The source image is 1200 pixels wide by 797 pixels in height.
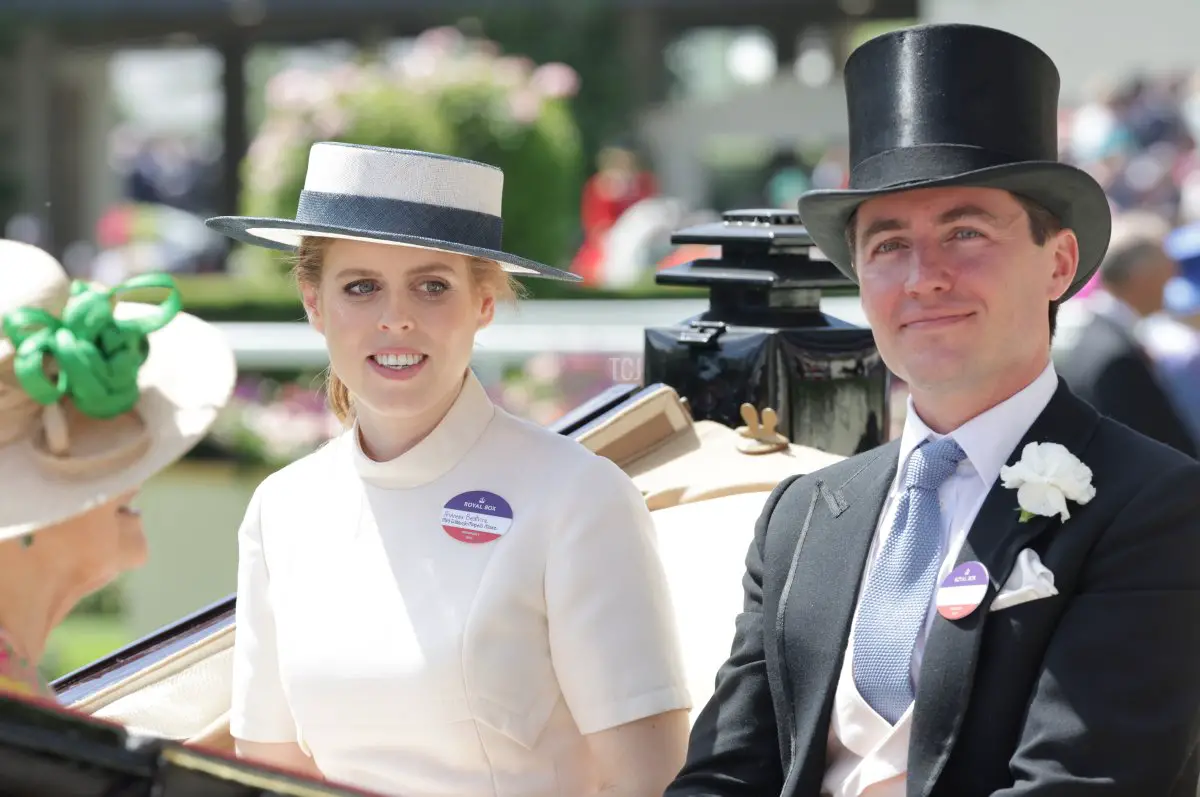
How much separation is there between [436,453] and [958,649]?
0.87m

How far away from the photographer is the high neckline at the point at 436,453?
2.56 m

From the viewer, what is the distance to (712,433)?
11.2 feet

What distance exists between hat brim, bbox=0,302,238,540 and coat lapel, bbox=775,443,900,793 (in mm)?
929

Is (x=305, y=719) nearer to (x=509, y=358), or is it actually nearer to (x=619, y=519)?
(x=619, y=519)

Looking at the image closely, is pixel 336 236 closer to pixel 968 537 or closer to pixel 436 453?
pixel 436 453

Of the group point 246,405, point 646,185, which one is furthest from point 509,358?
point 646,185

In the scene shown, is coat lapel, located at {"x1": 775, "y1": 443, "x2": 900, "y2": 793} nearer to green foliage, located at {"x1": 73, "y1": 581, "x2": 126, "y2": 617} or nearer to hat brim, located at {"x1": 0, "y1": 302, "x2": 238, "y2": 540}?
hat brim, located at {"x1": 0, "y1": 302, "x2": 238, "y2": 540}

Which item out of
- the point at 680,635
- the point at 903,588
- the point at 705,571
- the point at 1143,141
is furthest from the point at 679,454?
the point at 1143,141

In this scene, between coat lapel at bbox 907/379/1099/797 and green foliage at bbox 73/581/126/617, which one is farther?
A: green foliage at bbox 73/581/126/617

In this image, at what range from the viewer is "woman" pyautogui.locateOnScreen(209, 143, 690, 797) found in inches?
96.0

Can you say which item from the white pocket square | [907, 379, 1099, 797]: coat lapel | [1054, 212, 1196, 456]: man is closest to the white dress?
[907, 379, 1099, 797]: coat lapel

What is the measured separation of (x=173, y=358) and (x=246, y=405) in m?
4.94

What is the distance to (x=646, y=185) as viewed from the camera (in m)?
13.1

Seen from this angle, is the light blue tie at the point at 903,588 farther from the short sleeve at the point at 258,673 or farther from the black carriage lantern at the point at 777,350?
the black carriage lantern at the point at 777,350
